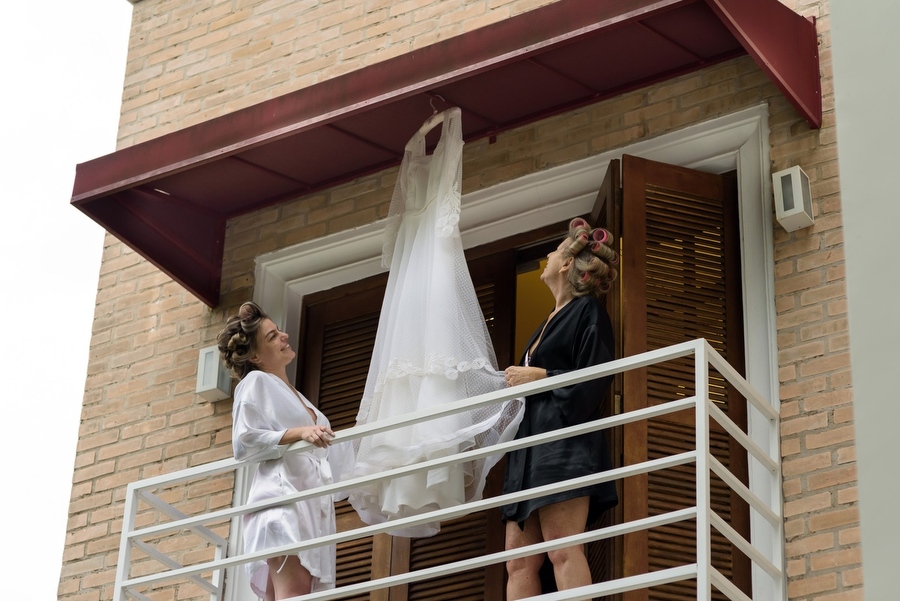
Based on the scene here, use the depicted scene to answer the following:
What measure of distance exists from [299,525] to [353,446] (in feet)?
1.57

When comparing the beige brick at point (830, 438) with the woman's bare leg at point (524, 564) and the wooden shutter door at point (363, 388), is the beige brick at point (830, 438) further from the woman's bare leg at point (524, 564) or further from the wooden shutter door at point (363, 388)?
the wooden shutter door at point (363, 388)

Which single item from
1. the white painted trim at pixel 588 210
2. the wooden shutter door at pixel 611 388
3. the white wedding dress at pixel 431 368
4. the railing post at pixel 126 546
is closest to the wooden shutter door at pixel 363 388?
the white painted trim at pixel 588 210

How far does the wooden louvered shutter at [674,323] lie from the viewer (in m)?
6.90

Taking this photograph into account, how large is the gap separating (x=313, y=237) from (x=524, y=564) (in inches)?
101

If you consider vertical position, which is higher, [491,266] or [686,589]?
[491,266]

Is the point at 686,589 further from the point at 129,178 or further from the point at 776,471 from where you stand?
the point at 129,178

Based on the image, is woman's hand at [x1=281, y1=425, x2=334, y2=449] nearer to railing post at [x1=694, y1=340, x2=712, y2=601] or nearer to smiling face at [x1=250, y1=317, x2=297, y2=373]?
smiling face at [x1=250, y1=317, x2=297, y2=373]

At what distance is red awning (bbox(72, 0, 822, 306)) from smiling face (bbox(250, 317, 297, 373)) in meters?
0.90

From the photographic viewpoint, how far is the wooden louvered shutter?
22.6 ft

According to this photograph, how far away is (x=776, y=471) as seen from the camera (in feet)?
21.8

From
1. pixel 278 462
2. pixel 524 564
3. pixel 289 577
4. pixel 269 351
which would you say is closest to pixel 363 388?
pixel 269 351

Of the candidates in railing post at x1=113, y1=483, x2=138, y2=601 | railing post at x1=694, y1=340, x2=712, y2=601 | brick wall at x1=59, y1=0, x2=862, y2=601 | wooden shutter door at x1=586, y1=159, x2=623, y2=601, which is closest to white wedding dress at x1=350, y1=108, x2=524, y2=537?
wooden shutter door at x1=586, y1=159, x2=623, y2=601

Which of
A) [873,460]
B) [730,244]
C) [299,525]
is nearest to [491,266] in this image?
[730,244]

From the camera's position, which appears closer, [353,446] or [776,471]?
[776,471]
